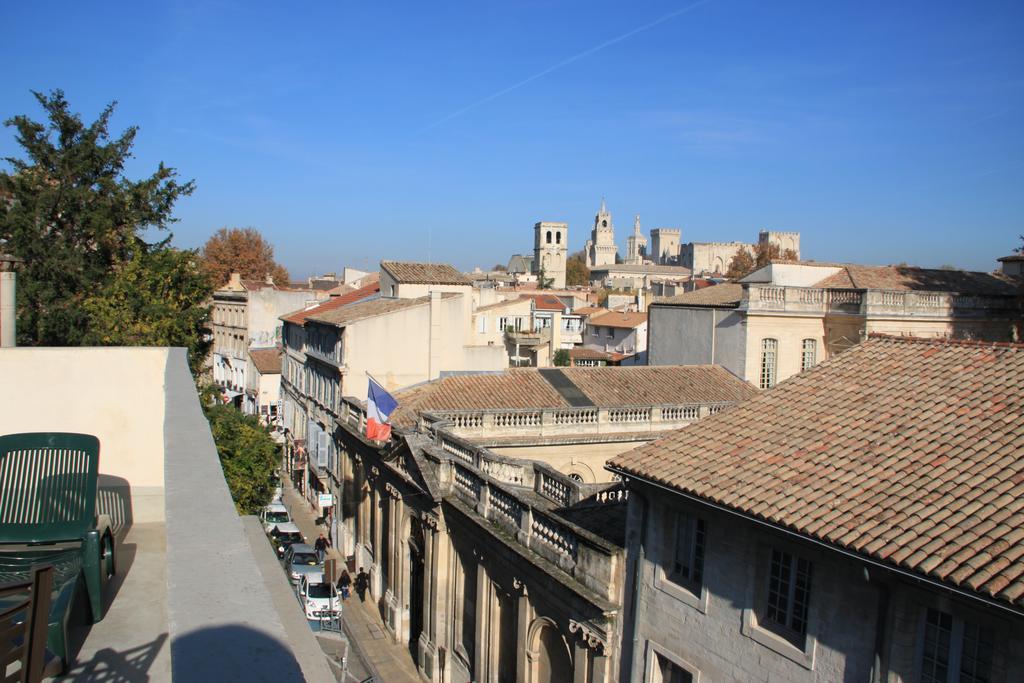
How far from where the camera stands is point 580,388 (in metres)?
26.1

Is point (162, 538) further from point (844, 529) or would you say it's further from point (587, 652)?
point (587, 652)

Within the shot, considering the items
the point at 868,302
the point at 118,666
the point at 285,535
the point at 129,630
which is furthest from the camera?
the point at 285,535

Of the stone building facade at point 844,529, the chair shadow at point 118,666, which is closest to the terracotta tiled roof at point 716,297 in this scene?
the stone building facade at point 844,529

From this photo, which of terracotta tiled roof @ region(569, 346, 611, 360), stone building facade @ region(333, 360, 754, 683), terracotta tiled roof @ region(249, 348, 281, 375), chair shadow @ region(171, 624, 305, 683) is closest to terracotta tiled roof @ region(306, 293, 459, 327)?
stone building facade @ region(333, 360, 754, 683)

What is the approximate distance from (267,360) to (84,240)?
26.3 m

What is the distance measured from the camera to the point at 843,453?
9.80 metres

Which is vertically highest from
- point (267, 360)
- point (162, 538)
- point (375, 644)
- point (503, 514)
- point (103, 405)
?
point (103, 405)

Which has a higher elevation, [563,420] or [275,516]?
[563,420]

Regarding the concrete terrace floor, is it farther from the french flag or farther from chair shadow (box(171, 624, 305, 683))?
the french flag

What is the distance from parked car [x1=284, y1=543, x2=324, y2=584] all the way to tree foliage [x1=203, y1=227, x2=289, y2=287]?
166 ft

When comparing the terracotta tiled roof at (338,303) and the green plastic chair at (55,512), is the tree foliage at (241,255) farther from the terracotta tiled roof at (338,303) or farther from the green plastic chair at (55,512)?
the green plastic chair at (55,512)

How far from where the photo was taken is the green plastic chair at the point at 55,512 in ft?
16.6

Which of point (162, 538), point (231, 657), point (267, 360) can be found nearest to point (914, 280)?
point (162, 538)

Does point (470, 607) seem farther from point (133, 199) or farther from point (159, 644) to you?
point (133, 199)
